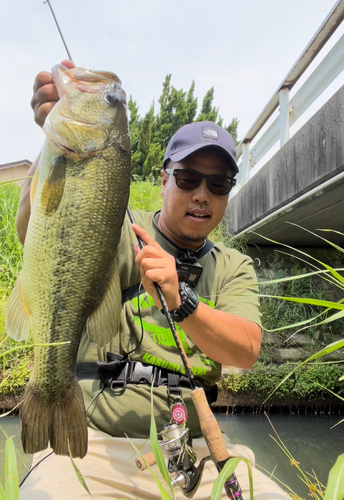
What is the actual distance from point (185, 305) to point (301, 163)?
4.13m

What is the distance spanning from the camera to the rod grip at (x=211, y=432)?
152 cm

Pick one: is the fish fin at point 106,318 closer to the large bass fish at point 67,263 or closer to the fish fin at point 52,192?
the large bass fish at point 67,263

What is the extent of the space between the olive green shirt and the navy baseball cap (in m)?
0.60

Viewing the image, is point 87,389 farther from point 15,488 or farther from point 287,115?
point 287,115

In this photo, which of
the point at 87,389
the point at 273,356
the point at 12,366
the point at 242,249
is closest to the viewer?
the point at 87,389

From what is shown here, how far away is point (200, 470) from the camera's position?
5.42 ft

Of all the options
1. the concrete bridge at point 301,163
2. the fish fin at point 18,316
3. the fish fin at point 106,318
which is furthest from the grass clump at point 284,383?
the fish fin at point 18,316

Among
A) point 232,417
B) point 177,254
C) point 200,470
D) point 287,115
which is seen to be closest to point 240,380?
point 232,417

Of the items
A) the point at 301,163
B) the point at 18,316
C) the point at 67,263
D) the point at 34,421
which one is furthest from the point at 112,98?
the point at 301,163

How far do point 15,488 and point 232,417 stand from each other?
6381 mm

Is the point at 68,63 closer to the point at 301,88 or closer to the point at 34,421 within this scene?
the point at 34,421

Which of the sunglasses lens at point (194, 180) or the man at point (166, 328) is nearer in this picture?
the man at point (166, 328)

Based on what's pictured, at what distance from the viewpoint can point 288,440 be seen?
6047 millimetres

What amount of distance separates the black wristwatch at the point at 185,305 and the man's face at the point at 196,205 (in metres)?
0.77
